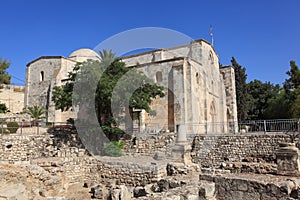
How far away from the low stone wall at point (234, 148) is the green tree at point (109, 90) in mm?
4292

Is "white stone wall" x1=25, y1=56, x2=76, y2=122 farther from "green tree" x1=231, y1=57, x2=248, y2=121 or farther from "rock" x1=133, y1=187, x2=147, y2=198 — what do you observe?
"green tree" x1=231, y1=57, x2=248, y2=121

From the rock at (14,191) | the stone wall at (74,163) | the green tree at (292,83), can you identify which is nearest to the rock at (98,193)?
the stone wall at (74,163)

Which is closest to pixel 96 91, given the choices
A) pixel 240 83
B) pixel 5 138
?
pixel 5 138

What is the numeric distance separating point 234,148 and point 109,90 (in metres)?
7.67

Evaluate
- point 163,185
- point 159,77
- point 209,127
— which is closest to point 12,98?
point 159,77

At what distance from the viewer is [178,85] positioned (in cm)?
2012

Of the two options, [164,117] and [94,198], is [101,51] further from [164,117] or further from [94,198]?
[94,198]

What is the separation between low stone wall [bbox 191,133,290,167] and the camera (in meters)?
11.9

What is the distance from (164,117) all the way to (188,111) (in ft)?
7.61

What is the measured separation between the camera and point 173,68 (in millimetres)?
20547

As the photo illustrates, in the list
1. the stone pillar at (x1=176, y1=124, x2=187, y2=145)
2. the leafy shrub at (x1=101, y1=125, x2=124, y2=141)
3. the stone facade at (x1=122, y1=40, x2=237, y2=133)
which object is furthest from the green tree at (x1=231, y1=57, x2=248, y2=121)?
the stone pillar at (x1=176, y1=124, x2=187, y2=145)

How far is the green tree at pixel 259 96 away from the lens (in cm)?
3529

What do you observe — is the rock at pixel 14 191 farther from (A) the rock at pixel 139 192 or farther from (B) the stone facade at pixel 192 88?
(B) the stone facade at pixel 192 88

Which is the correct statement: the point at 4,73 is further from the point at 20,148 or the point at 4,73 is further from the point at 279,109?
the point at 279,109
